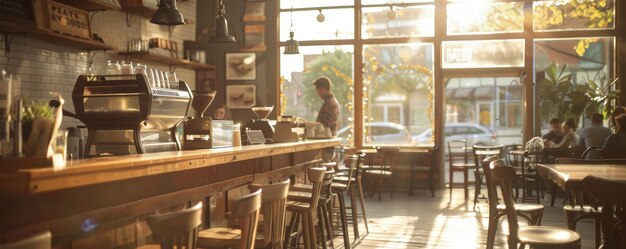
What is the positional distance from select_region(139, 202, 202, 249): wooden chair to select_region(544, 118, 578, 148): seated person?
26.2 ft

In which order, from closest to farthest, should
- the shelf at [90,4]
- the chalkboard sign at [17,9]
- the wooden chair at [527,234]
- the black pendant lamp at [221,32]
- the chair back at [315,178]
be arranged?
the wooden chair at [527,234], the chair back at [315,178], the chalkboard sign at [17,9], the black pendant lamp at [221,32], the shelf at [90,4]

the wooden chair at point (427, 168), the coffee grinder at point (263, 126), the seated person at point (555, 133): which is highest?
the coffee grinder at point (263, 126)

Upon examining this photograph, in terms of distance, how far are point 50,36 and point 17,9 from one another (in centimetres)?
56

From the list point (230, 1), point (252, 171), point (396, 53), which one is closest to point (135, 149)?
point (252, 171)

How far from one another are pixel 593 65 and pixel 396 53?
10.8 feet

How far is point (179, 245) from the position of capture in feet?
7.09

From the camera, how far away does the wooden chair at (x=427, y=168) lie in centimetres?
975

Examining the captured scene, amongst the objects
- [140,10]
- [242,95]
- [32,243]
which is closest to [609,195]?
[32,243]

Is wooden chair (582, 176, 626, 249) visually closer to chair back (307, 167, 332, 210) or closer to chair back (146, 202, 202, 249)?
chair back (307, 167, 332, 210)

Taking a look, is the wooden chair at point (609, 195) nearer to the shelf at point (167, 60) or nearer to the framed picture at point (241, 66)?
Result: the shelf at point (167, 60)

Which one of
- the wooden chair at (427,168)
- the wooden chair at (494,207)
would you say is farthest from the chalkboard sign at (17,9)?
the wooden chair at (427,168)

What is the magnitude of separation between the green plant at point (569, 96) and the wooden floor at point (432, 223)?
152cm

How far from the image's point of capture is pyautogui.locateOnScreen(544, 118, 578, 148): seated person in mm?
9070

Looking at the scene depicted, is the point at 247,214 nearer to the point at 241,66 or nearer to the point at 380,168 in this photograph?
the point at 380,168
